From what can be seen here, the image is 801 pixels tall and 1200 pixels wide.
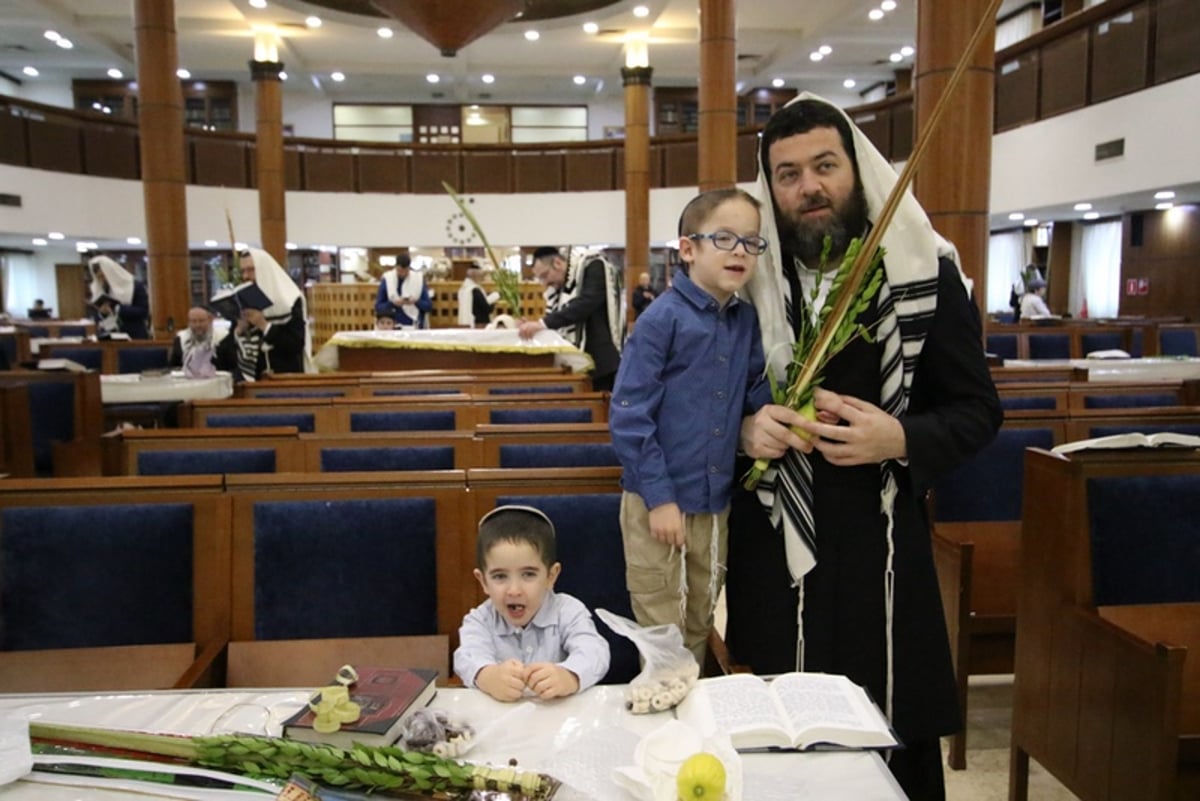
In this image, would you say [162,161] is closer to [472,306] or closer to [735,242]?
[472,306]

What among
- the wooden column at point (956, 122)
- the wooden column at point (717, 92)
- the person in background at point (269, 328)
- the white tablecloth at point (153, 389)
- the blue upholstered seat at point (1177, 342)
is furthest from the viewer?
the wooden column at point (717, 92)

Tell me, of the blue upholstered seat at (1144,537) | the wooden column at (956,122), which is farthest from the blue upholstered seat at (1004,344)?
the blue upholstered seat at (1144,537)

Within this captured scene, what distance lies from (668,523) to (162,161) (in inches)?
440

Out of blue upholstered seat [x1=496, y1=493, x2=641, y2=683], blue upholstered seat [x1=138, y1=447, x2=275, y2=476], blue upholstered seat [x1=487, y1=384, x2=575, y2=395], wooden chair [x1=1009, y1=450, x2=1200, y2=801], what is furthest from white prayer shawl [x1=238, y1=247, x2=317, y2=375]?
wooden chair [x1=1009, y1=450, x2=1200, y2=801]

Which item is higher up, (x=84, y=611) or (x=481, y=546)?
(x=481, y=546)

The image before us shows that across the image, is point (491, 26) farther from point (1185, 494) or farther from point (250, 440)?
point (1185, 494)

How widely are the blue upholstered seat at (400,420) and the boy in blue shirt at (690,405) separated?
2.38 metres

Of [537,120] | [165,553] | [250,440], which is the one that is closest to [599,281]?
[250,440]

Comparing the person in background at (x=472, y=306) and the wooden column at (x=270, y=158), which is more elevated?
the wooden column at (x=270, y=158)

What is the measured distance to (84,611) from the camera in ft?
7.73

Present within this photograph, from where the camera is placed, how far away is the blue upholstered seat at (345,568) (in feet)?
7.88

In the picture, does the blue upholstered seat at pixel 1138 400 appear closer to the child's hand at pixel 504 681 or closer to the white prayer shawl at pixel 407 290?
the child's hand at pixel 504 681

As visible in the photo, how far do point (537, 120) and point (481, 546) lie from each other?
22.2 m

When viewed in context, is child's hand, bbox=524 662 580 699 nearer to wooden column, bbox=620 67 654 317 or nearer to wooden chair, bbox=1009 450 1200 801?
wooden chair, bbox=1009 450 1200 801
